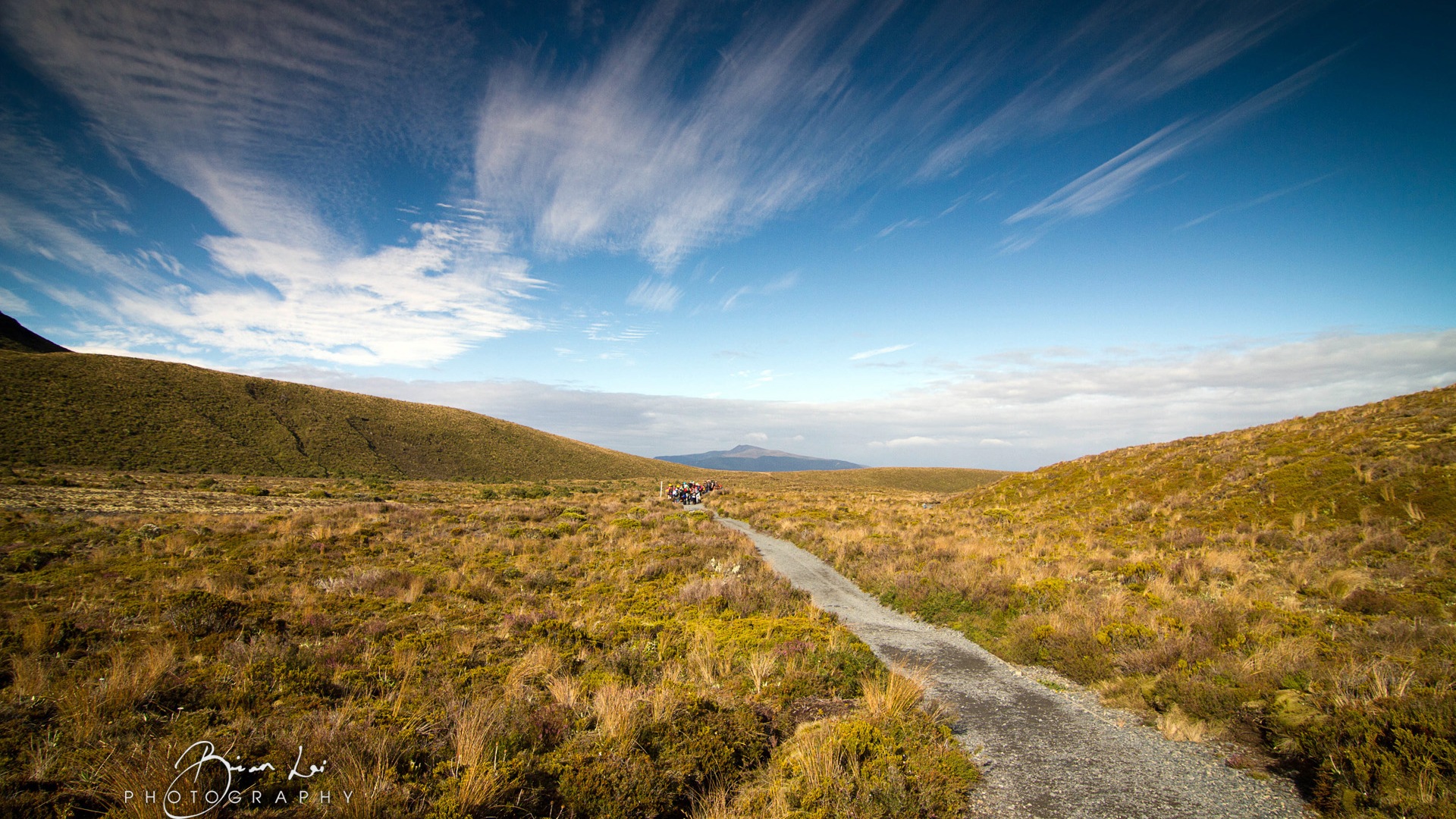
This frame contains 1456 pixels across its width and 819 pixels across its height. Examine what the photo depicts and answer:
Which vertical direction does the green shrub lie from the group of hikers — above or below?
above

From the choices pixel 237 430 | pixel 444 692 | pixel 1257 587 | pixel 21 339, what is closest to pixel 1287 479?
pixel 1257 587

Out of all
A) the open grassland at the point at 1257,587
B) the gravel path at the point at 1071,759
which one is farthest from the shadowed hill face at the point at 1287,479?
the gravel path at the point at 1071,759

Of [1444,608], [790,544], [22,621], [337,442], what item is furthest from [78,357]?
[1444,608]

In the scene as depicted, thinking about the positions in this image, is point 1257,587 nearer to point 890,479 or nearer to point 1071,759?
point 1071,759

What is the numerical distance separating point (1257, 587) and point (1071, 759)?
318 inches

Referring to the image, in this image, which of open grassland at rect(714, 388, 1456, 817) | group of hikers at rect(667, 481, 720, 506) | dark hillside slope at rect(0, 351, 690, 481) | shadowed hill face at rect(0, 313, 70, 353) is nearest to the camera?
open grassland at rect(714, 388, 1456, 817)

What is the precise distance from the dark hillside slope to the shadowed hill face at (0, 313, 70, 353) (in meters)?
49.3

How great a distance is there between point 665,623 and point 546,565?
6173 mm

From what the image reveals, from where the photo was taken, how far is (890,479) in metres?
90.3

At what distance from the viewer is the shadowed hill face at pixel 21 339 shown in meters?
95.6

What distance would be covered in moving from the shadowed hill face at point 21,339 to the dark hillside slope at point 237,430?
49.3 m

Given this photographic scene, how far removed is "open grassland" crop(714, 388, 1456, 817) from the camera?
4.90 meters

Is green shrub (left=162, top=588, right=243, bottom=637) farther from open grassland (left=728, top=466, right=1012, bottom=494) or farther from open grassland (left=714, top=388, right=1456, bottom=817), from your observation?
open grassland (left=728, top=466, right=1012, bottom=494)

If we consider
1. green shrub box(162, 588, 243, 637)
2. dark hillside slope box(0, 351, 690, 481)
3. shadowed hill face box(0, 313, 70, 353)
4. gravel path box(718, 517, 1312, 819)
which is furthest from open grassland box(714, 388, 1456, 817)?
shadowed hill face box(0, 313, 70, 353)
